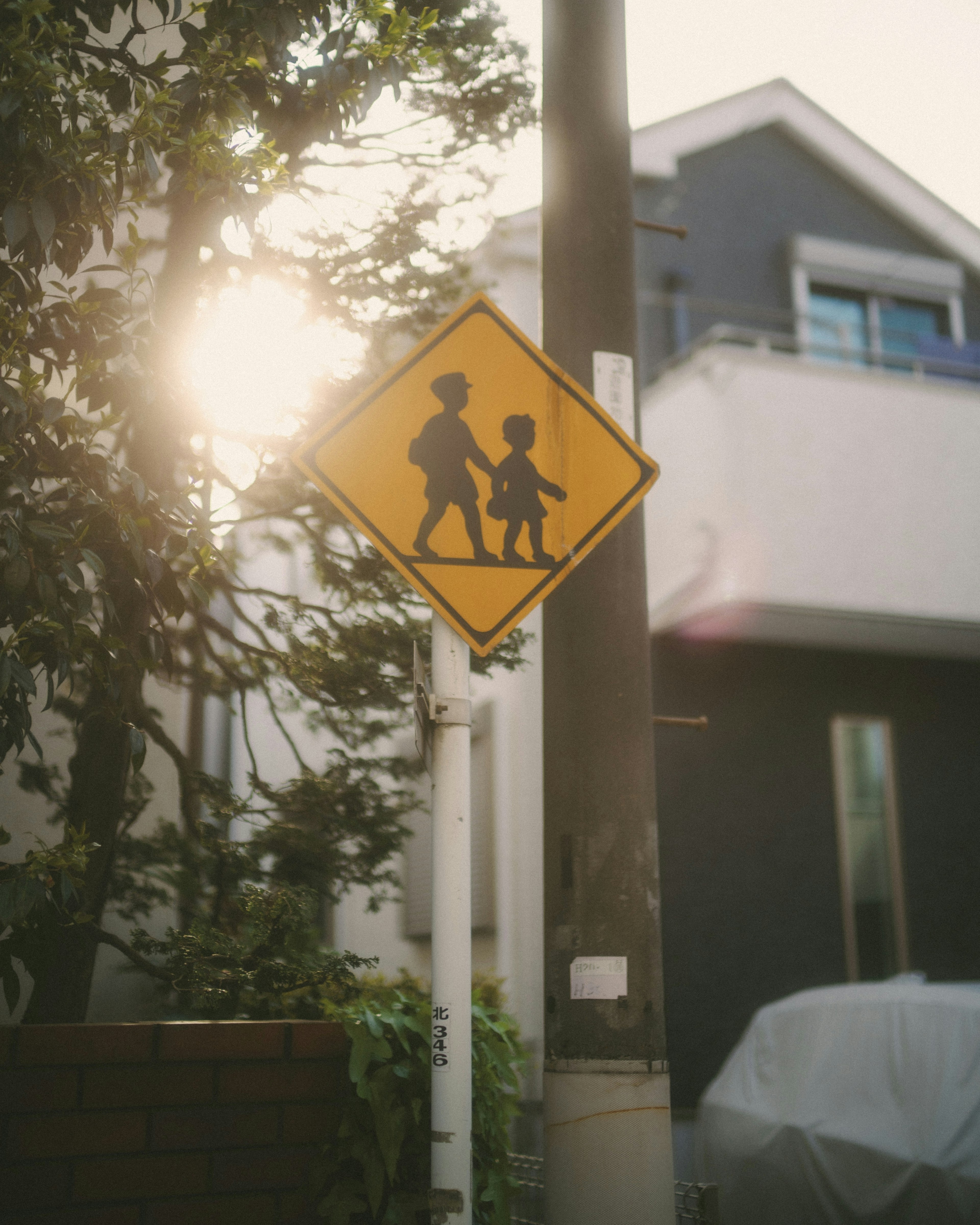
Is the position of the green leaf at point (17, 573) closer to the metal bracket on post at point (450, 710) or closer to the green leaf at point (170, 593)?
the green leaf at point (170, 593)

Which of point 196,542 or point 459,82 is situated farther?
point 459,82

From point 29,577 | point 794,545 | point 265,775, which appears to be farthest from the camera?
point 794,545

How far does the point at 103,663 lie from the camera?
2957 mm

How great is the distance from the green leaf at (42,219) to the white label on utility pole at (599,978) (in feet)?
7.24

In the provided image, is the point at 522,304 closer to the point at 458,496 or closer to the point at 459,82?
the point at 459,82

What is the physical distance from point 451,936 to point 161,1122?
3.48 ft

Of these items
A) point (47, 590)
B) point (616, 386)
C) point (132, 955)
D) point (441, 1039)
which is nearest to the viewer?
point (441, 1039)

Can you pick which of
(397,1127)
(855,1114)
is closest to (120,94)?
(397,1127)

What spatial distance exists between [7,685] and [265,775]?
288 centimetres

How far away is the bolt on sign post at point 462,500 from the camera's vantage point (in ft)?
7.98

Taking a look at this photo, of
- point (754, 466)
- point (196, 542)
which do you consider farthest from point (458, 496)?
A: point (754, 466)

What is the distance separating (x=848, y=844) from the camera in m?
9.17

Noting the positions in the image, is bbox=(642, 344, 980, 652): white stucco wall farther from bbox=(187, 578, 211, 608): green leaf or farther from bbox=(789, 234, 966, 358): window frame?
bbox=(187, 578, 211, 608): green leaf

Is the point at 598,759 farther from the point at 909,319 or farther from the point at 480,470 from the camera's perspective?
the point at 909,319
